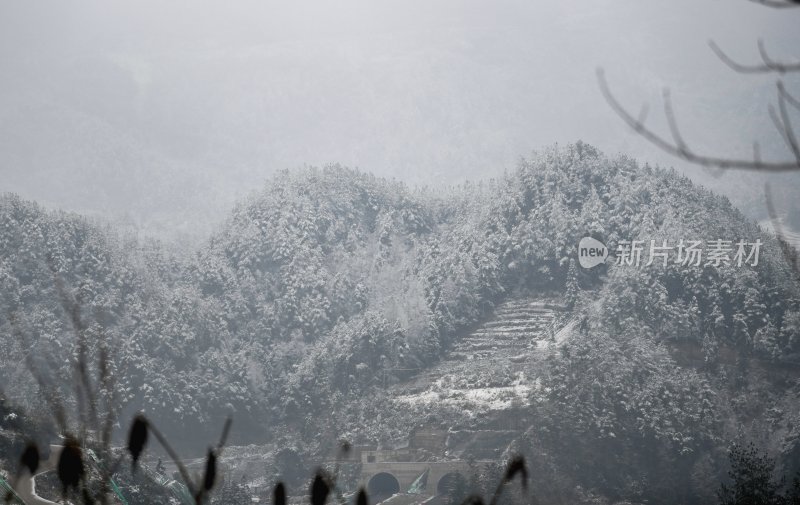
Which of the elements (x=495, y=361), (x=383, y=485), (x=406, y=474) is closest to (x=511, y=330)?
(x=495, y=361)

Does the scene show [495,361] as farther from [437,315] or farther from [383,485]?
[383,485]

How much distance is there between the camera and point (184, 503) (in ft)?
149

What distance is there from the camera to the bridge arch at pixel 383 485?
60.6 meters

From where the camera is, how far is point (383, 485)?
61.4 m

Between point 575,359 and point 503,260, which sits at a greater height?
point 503,260

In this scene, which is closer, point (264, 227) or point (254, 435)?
point (254, 435)

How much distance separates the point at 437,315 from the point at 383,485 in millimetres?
13199

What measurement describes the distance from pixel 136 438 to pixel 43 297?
68914 millimetres

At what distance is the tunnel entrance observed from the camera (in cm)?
6062

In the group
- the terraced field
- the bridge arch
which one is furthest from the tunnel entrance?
the terraced field

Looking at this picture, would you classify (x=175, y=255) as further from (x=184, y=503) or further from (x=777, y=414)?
(x=777, y=414)

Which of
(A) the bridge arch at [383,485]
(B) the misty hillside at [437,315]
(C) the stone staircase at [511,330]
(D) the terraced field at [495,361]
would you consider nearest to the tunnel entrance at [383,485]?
(A) the bridge arch at [383,485]

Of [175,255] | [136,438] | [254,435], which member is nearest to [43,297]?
[175,255]

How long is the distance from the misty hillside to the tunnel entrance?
2.34m
